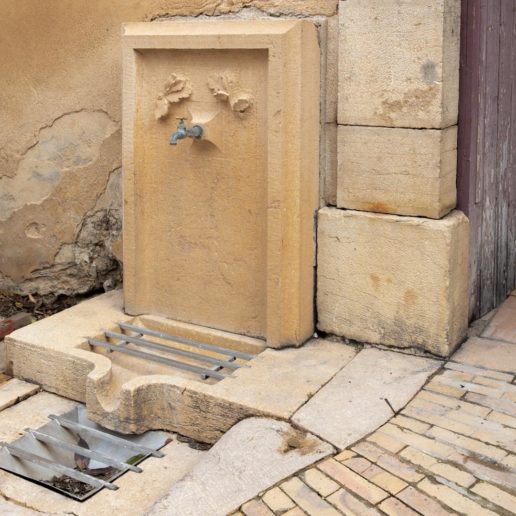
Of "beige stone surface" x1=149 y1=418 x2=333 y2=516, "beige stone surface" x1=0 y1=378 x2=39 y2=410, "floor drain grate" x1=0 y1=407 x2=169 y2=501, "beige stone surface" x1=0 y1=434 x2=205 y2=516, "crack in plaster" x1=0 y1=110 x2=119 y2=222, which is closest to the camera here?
"beige stone surface" x1=149 y1=418 x2=333 y2=516

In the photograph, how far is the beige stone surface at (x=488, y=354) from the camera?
4.41 metres

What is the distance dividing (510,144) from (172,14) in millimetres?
2106

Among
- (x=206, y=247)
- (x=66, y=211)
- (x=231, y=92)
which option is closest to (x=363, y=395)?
(x=206, y=247)

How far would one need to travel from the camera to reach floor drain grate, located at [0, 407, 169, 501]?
4.11 meters

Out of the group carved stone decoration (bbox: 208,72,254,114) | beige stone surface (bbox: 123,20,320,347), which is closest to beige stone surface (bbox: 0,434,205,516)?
beige stone surface (bbox: 123,20,320,347)

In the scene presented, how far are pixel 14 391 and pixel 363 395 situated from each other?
1953mm

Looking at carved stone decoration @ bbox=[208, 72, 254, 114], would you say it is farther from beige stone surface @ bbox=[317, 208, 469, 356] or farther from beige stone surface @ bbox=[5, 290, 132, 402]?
beige stone surface @ bbox=[5, 290, 132, 402]

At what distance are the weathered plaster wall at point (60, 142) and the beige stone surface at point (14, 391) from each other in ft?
3.62

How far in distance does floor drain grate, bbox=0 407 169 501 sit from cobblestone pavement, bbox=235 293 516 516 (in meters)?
1.00

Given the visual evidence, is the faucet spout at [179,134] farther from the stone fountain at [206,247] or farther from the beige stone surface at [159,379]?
the beige stone surface at [159,379]

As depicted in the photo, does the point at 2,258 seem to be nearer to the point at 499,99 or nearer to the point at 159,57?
the point at 159,57

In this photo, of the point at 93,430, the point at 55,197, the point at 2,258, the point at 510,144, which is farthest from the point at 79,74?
the point at 510,144

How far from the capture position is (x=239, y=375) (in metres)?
4.34

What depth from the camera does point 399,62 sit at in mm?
4328
